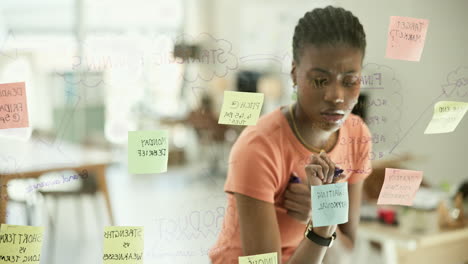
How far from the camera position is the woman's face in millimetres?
1029

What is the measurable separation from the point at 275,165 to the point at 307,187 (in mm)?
102

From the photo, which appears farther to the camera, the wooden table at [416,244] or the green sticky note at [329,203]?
the wooden table at [416,244]

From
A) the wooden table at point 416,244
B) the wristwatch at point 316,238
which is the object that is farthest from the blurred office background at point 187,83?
the wooden table at point 416,244

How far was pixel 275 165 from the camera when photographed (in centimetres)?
105

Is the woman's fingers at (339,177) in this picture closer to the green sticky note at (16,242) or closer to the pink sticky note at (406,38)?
the pink sticky note at (406,38)

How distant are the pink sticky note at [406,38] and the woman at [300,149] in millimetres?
97

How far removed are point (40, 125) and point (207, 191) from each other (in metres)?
0.46

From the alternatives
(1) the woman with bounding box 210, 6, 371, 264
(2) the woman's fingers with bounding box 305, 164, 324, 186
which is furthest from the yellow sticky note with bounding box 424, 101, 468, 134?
(2) the woman's fingers with bounding box 305, 164, 324, 186

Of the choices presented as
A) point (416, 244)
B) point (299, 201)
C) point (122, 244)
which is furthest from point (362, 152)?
point (416, 244)

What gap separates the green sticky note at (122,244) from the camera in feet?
3.41

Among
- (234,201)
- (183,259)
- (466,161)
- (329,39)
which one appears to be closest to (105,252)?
(183,259)

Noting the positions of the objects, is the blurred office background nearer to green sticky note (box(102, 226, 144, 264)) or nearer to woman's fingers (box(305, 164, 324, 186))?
green sticky note (box(102, 226, 144, 264))

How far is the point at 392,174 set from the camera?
116cm

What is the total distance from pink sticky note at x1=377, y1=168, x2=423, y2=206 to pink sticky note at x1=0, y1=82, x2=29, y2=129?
0.90 meters
